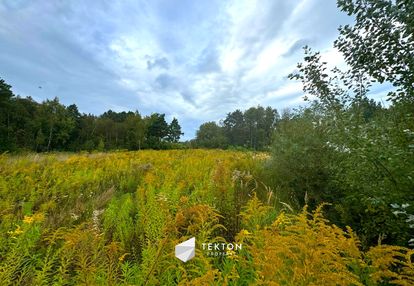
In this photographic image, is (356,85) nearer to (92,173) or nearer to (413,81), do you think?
(413,81)

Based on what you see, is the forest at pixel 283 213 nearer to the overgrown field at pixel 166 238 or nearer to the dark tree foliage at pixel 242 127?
the overgrown field at pixel 166 238

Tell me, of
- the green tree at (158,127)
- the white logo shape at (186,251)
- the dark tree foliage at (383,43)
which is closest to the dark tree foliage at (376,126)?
the dark tree foliage at (383,43)

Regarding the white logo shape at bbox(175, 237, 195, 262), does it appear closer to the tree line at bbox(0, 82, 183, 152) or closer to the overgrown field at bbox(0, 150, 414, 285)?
the overgrown field at bbox(0, 150, 414, 285)

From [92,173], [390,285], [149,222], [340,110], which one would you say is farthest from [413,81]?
[92,173]

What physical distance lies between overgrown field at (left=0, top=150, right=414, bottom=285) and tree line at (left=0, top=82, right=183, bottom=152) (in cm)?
2098

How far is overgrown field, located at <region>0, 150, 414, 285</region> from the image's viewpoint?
1527mm

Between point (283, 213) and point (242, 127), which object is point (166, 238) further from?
point (242, 127)

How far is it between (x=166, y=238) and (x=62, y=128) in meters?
39.7

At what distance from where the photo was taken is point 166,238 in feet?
5.96

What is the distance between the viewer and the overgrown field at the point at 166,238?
153 centimetres

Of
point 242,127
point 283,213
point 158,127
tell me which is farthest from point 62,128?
point 242,127

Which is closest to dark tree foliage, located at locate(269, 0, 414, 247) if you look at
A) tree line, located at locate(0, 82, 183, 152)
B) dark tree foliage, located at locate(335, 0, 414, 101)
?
dark tree foliage, located at locate(335, 0, 414, 101)

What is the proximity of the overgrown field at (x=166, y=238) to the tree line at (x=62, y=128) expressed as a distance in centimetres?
2098

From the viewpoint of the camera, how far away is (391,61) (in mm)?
3012
